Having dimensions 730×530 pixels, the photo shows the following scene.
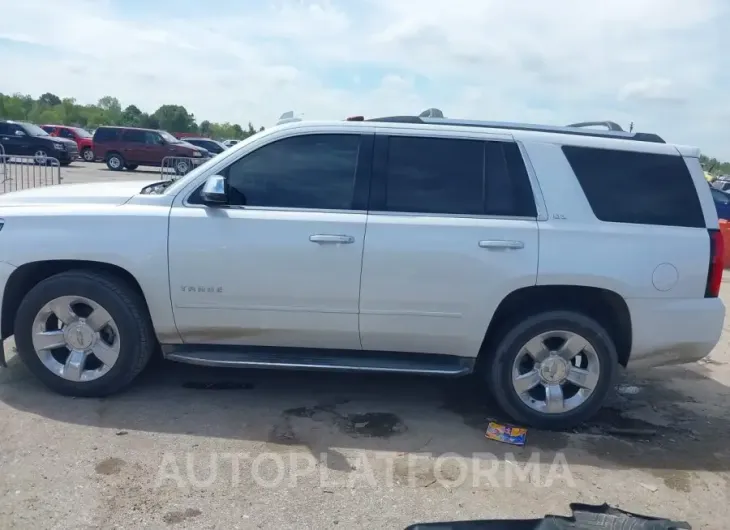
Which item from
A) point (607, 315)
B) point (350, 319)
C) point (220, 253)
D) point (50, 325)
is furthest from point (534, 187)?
point (50, 325)

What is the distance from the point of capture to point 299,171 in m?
4.41

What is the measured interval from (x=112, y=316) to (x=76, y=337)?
0.31 metres

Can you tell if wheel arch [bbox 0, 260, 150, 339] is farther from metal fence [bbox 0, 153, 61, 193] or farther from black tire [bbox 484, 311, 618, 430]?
metal fence [bbox 0, 153, 61, 193]

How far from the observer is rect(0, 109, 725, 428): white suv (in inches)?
168

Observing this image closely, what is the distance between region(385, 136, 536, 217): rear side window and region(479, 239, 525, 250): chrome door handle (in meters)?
0.21

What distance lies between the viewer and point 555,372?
4445 mm

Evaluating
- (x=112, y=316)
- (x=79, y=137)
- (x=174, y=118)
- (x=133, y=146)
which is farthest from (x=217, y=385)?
(x=174, y=118)

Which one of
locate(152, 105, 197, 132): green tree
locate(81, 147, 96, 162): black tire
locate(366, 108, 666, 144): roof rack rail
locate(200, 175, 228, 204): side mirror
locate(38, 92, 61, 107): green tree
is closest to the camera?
locate(200, 175, 228, 204): side mirror

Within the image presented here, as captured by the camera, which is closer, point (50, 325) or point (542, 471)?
point (542, 471)

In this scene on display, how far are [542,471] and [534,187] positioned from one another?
5.86ft

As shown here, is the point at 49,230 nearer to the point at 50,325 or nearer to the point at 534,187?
the point at 50,325

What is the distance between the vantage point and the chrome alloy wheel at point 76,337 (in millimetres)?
4383

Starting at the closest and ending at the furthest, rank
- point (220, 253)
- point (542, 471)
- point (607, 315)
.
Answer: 1. point (542, 471)
2. point (220, 253)
3. point (607, 315)

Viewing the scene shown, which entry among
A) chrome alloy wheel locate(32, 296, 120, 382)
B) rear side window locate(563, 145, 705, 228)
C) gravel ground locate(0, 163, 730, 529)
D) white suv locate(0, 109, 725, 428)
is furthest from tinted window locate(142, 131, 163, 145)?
rear side window locate(563, 145, 705, 228)
